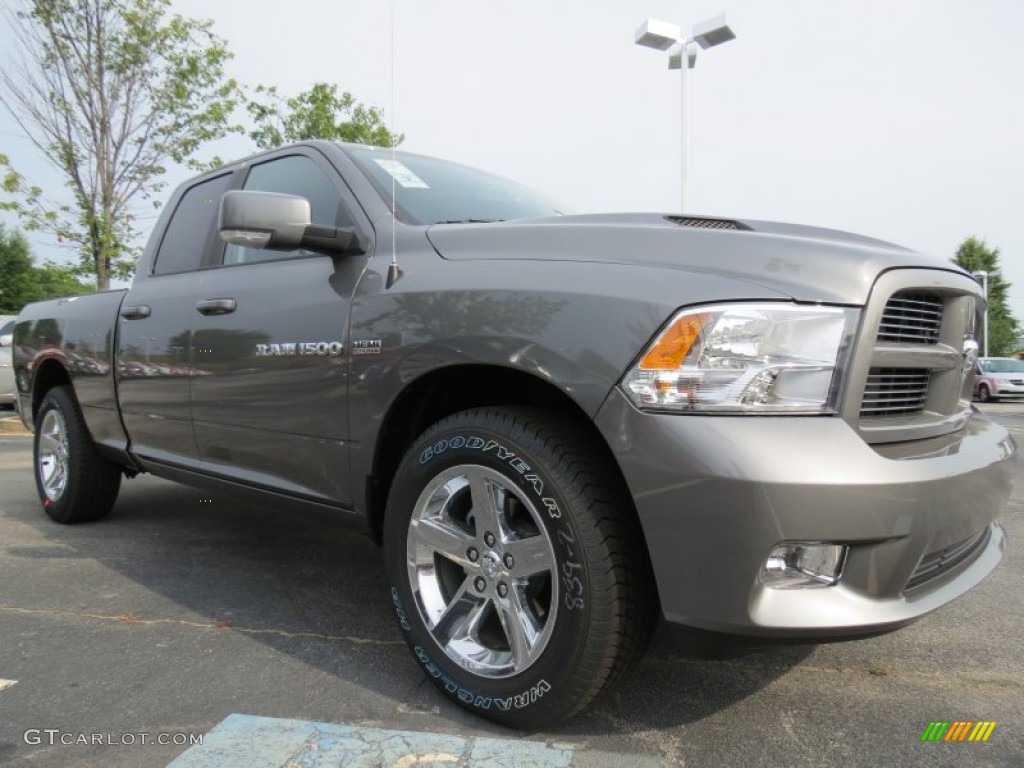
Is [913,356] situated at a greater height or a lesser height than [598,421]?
greater

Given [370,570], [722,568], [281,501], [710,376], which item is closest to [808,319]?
[710,376]

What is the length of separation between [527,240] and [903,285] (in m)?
0.99

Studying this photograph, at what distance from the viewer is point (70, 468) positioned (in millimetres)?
4309

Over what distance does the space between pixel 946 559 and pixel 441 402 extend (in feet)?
4.88

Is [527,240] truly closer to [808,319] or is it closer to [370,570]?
[808,319]

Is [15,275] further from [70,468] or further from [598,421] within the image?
[598,421]

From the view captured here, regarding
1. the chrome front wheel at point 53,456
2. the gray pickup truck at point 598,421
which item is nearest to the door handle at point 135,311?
the gray pickup truck at point 598,421

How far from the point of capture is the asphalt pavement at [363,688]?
1933mm

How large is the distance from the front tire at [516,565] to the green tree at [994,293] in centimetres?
5857

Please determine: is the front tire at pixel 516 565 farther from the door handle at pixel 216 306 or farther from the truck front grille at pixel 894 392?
the door handle at pixel 216 306

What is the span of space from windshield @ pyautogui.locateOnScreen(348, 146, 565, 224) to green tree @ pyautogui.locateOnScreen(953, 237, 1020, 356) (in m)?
57.4

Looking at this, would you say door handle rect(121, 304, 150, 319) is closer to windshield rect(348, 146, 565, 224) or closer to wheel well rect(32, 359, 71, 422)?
wheel well rect(32, 359, 71, 422)

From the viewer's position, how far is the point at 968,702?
220cm

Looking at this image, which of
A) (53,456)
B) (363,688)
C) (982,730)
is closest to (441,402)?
(363,688)
